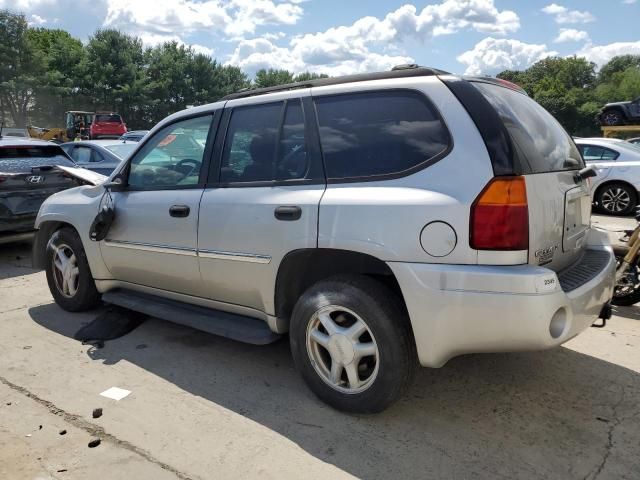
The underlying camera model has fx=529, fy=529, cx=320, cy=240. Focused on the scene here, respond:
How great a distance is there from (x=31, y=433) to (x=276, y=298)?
5.15ft

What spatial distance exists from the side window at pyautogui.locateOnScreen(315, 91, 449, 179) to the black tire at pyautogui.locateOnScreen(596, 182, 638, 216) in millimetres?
9214

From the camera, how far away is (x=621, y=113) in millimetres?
17922

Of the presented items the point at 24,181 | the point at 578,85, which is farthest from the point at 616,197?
the point at 578,85

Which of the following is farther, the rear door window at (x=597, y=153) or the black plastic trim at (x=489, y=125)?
the rear door window at (x=597, y=153)

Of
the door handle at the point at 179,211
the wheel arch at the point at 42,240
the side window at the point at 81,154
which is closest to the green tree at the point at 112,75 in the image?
the side window at the point at 81,154

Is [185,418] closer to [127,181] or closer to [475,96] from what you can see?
[127,181]

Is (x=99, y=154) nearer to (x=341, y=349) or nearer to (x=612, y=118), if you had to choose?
(x=341, y=349)

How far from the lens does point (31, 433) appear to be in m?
2.98

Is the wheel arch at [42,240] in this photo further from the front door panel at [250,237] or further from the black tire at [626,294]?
the black tire at [626,294]

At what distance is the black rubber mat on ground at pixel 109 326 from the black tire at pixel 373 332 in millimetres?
2035

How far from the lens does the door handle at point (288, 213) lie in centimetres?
308

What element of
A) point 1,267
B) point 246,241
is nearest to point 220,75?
point 1,267

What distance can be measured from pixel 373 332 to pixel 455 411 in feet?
2.53

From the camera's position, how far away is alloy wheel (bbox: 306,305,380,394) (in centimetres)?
293
